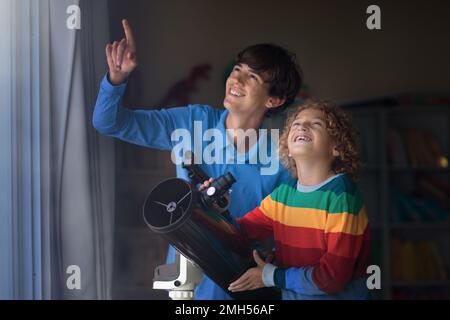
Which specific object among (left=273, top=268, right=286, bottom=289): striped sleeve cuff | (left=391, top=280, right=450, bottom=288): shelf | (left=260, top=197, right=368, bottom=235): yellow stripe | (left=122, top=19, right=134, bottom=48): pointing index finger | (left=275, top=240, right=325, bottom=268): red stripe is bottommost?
(left=391, top=280, right=450, bottom=288): shelf

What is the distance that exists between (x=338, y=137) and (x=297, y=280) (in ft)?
1.69

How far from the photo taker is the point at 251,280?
8.62 ft

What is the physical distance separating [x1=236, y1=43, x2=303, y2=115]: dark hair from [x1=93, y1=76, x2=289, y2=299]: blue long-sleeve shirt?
18cm

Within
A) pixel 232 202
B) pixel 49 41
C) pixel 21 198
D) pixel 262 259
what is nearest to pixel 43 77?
pixel 49 41

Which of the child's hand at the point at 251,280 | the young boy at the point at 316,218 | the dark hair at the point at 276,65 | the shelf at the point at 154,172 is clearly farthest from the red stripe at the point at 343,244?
the shelf at the point at 154,172

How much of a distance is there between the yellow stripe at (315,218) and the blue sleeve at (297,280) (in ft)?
0.52

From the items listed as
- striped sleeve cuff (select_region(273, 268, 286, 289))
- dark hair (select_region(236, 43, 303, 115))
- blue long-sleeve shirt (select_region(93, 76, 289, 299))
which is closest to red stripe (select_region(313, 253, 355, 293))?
striped sleeve cuff (select_region(273, 268, 286, 289))

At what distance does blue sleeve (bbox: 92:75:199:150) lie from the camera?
2637mm

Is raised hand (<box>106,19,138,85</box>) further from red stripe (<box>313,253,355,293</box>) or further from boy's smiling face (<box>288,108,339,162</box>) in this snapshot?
red stripe (<box>313,253,355,293</box>)

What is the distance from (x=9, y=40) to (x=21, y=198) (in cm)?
56

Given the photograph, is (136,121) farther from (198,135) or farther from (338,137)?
(338,137)

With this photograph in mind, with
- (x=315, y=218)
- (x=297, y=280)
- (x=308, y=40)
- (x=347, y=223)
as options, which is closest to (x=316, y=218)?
(x=315, y=218)

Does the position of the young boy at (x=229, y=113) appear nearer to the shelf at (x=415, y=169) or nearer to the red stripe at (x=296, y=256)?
the red stripe at (x=296, y=256)

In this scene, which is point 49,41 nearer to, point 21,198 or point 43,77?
point 43,77
